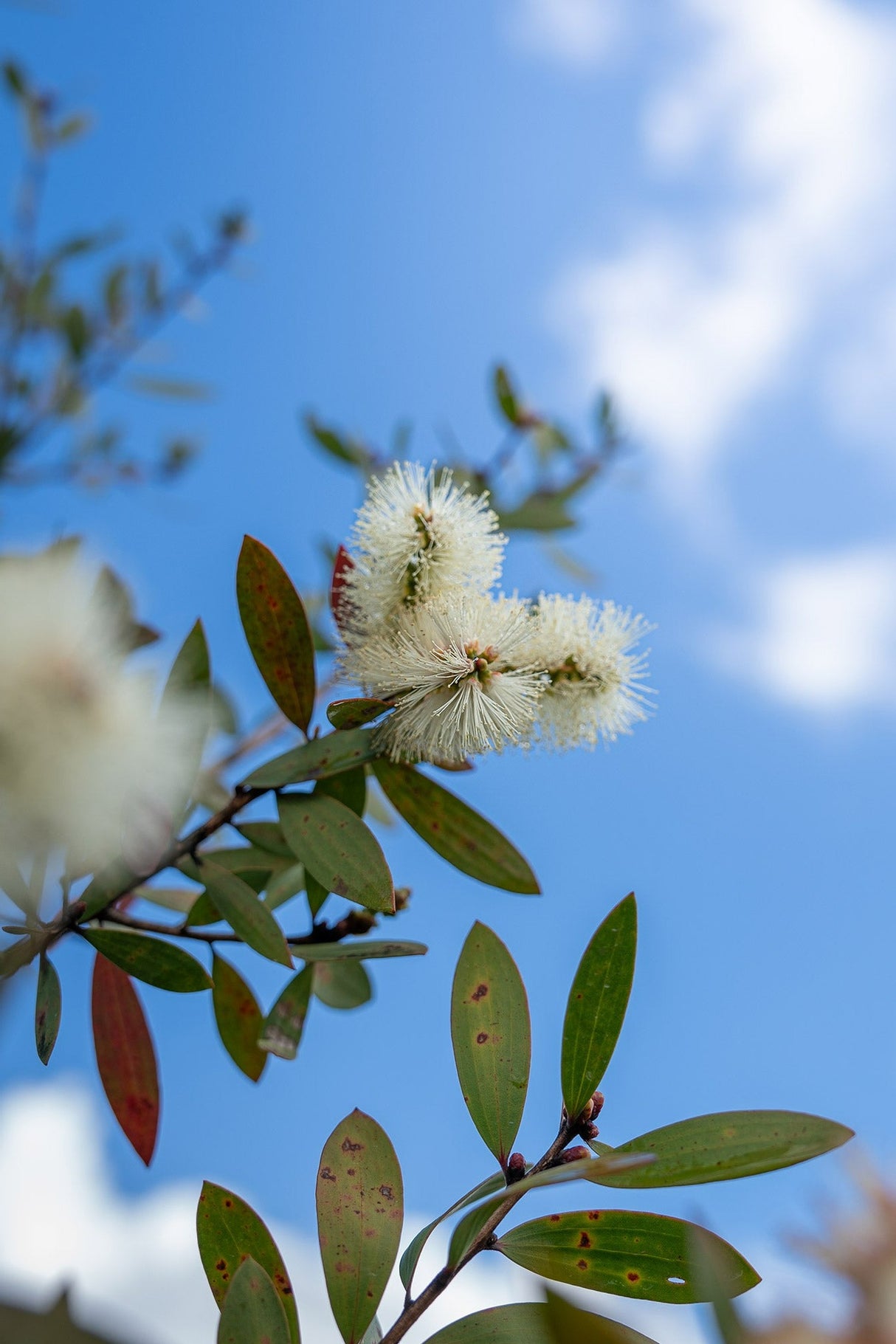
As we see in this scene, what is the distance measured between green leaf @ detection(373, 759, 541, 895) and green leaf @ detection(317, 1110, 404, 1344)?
11.4 inches

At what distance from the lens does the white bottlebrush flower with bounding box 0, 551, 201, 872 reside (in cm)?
66

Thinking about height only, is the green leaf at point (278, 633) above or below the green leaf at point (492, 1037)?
above

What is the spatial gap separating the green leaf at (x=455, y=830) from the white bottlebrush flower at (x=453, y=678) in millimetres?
40

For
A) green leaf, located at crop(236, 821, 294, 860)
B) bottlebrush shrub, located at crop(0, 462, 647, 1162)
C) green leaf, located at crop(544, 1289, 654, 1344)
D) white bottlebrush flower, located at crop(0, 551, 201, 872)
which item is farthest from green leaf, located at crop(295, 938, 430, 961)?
green leaf, located at crop(544, 1289, 654, 1344)

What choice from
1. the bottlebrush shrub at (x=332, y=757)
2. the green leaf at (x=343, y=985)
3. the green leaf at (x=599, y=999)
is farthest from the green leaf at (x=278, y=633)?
the green leaf at (x=599, y=999)

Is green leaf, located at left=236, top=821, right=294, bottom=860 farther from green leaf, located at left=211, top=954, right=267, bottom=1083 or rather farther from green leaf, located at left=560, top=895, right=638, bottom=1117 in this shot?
green leaf, located at left=560, top=895, right=638, bottom=1117

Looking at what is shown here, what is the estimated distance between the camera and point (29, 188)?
2.62 metres

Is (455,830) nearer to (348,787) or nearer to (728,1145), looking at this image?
(348,787)

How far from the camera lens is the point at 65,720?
0.67 m

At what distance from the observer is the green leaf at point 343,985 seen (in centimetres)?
120

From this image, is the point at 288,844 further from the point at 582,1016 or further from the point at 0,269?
the point at 0,269

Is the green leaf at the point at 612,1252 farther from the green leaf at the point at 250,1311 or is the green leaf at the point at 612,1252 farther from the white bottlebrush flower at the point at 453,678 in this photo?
the white bottlebrush flower at the point at 453,678

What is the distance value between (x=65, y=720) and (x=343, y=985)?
25.4 inches

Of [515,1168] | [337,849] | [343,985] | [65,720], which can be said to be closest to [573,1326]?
[515,1168]
